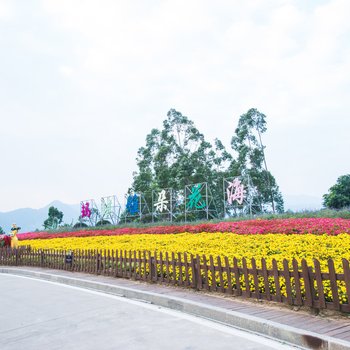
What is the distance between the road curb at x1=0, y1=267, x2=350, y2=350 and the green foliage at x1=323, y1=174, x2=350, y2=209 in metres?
25.5

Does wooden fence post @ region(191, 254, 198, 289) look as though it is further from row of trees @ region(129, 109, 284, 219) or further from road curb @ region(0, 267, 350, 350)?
row of trees @ region(129, 109, 284, 219)

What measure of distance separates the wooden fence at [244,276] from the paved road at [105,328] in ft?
3.14

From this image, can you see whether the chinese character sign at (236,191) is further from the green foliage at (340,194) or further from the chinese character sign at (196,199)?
the green foliage at (340,194)

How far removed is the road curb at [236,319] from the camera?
13.2 ft

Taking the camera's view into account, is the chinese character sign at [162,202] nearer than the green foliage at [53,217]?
Yes

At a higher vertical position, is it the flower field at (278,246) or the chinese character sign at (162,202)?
the chinese character sign at (162,202)

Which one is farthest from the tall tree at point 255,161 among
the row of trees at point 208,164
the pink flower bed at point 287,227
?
the pink flower bed at point 287,227

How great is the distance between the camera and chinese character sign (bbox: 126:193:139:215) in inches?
1084

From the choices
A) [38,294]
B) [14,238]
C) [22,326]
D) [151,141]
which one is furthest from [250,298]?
[151,141]

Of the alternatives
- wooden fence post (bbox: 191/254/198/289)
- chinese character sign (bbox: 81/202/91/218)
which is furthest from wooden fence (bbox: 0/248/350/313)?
chinese character sign (bbox: 81/202/91/218)

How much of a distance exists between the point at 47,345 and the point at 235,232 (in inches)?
400

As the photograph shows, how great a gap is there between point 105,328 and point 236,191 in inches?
648

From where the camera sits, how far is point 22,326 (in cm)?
557

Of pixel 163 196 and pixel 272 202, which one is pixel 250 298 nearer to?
pixel 163 196
